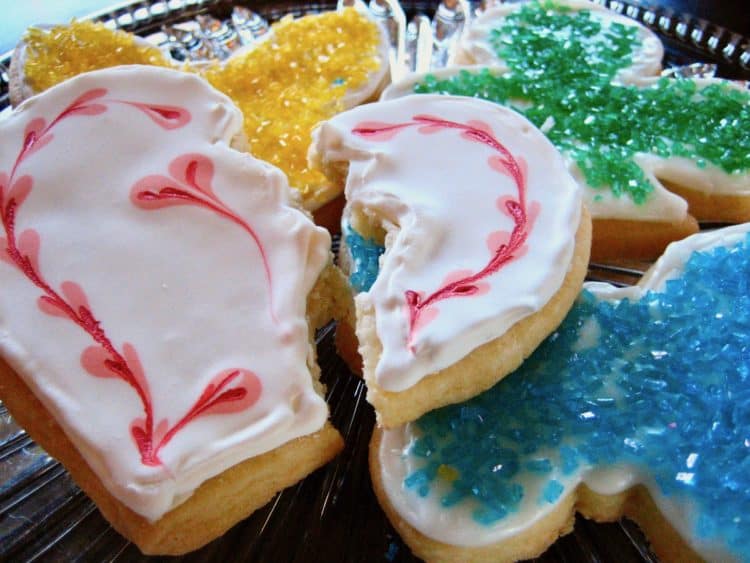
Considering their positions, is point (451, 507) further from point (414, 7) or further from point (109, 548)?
point (414, 7)

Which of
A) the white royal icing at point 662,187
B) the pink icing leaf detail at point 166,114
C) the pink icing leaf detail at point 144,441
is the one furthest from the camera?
the white royal icing at point 662,187

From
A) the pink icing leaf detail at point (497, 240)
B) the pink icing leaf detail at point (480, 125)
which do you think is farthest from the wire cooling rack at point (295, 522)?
the pink icing leaf detail at point (480, 125)

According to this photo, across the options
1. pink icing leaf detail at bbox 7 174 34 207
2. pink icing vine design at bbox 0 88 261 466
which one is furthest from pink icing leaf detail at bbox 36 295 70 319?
pink icing leaf detail at bbox 7 174 34 207

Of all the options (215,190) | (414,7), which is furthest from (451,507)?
(414,7)

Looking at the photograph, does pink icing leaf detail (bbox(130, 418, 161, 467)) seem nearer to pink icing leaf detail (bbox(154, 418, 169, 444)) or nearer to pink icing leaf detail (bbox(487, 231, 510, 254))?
pink icing leaf detail (bbox(154, 418, 169, 444))

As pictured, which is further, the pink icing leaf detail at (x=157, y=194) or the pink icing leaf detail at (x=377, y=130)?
the pink icing leaf detail at (x=377, y=130)

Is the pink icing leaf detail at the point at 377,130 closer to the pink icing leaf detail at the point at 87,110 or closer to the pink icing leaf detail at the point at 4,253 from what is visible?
the pink icing leaf detail at the point at 87,110
